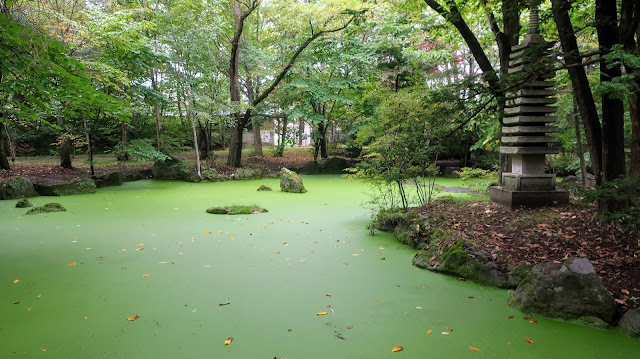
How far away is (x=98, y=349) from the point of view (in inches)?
80.7

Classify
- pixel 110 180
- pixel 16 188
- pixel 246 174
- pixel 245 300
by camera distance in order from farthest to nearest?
pixel 246 174 → pixel 110 180 → pixel 16 188 → pixel 245 300

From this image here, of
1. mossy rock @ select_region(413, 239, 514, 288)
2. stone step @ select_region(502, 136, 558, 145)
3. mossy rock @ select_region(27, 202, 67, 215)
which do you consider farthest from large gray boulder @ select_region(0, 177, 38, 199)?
stone step @ select_region(502, 136, 558, 145)

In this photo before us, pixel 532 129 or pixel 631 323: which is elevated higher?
pixel 532 129

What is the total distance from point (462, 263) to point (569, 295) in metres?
0.87

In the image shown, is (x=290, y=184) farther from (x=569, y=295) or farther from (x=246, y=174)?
(x=569, y=295)

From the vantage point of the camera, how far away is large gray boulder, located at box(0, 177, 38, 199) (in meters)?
6.99

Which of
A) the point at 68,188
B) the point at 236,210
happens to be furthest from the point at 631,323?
the point at 68,188

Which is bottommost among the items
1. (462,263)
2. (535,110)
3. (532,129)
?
(462,263)

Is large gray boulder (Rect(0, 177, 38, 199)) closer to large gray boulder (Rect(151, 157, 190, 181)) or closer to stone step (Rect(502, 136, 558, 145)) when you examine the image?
large gray boulder (Rect(151, 157, 190, 181))

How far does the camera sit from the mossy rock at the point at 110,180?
8.85 meters

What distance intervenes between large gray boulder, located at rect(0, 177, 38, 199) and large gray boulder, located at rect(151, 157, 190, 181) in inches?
127

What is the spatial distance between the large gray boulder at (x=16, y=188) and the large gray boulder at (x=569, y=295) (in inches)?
328

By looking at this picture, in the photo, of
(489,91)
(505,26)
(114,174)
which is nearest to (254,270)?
(489,91)

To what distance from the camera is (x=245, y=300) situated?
273 cm
